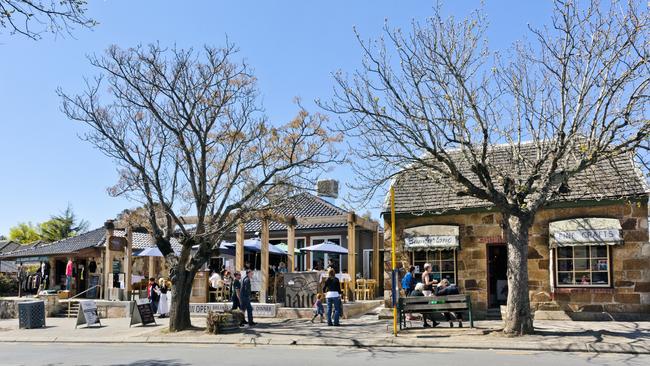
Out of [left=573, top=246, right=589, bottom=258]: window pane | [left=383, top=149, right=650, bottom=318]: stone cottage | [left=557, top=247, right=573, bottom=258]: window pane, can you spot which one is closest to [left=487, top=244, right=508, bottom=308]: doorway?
[left=383, top=149, right=650, bottom=318]: stone cottage

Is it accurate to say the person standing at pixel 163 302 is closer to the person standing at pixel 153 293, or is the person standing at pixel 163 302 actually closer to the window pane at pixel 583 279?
the person standing at pixel 153 293

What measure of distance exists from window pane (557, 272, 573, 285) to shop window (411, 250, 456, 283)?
299 cm

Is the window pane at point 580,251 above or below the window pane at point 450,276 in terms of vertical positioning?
above

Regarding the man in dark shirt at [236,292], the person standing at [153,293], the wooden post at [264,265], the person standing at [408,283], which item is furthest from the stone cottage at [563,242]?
the person standing at [153,293]

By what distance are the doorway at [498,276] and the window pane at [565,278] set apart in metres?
2.58

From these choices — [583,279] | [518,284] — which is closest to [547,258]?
[583,279]

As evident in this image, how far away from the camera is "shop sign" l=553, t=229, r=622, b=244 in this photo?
54.2 feet

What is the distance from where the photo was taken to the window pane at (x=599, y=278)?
55.8ft

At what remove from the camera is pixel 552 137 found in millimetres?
14398

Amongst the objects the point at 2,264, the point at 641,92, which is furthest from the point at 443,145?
the point at 2,264

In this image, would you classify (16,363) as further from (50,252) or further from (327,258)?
(50,252)

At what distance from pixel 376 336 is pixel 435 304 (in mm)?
1633

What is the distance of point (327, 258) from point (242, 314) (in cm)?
1271

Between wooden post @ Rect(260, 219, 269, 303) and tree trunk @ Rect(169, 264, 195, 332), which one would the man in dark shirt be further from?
wooden post @ Rect(260, 219, 269, 303)
